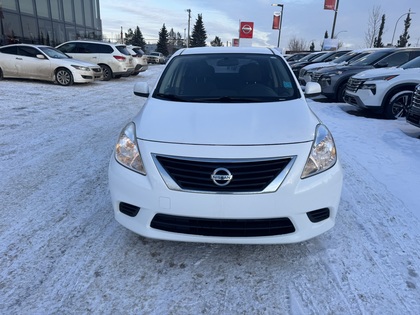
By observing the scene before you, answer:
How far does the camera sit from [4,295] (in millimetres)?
2137

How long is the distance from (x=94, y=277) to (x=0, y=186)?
87.1 inches

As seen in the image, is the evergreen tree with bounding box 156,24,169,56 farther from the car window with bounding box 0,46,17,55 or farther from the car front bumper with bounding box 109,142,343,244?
the car front bumper with bounding box 109,142,343,244

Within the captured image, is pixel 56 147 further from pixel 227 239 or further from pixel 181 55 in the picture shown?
pixel 227 239

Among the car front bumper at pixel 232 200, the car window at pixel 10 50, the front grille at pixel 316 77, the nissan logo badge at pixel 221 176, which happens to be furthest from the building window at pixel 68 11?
the nissan logo badge at pixel 221 176

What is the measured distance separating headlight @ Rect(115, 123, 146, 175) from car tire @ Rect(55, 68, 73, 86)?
11128 millimetres

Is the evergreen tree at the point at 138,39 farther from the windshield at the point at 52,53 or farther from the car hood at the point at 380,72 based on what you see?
the car hood at the point at 380,72

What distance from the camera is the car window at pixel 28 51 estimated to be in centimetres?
1237

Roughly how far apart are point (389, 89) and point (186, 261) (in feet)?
23.0

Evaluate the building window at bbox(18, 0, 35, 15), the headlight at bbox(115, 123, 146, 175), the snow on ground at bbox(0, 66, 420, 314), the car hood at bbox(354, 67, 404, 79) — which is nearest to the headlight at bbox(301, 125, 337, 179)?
the snow on ground at bbox(0, 66, 420, 314)

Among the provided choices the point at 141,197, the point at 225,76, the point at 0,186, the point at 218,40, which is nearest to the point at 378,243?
the point at 141,197

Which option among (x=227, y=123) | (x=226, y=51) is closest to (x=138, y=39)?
(x=226, y=51)

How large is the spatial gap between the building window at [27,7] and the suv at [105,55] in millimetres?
6129

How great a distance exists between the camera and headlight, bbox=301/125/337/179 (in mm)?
2355

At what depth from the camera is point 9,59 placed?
12.5m
